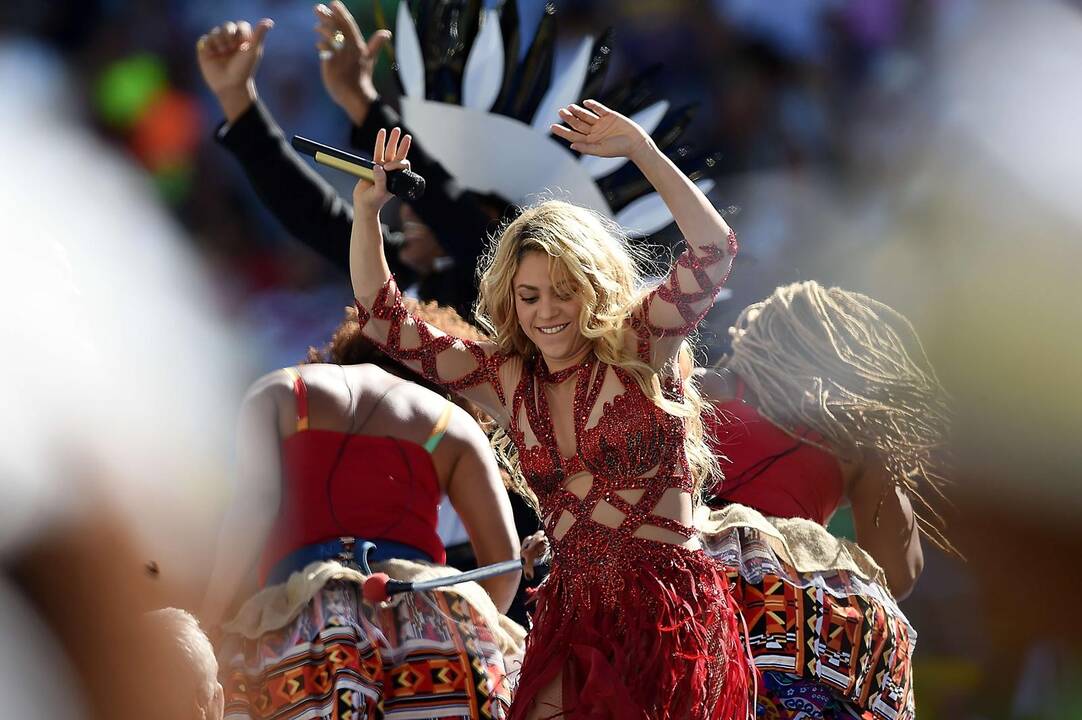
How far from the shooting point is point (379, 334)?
2.40 meters

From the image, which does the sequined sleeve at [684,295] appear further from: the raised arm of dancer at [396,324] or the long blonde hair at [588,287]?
the raised arm of dancer at [396,324]

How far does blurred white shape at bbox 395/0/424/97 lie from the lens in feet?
14.9

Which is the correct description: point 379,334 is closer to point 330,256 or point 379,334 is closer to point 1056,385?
point 330,256

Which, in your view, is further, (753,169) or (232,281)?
(753,169)

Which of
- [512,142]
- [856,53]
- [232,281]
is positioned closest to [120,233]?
[232,281]

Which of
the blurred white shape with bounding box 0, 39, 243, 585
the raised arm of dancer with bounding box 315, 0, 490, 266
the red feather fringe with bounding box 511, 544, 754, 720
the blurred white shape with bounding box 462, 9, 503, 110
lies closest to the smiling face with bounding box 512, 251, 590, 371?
the red feather fringe with bounding box 511, 544, 754, 720

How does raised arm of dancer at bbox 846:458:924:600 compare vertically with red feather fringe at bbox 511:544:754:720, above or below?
below

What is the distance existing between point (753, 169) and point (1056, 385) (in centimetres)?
150

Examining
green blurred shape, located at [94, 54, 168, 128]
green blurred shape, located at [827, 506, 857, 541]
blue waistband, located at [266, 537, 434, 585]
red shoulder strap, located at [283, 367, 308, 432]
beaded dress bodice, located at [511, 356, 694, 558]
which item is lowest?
green blurred shape, located at [827, 506, 857, 541]

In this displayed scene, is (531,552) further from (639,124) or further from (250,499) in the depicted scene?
(639,124)

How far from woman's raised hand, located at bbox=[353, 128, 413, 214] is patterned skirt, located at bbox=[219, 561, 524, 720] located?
34.7 inches

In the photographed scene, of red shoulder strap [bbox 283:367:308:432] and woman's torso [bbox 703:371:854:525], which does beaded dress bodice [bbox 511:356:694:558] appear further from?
woman's torso [bbox 703:371:854:525]

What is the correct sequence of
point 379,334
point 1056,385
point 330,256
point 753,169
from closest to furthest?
point 379,334, point 330,256, point 753,169, point 1056,385

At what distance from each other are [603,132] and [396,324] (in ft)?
1.68
